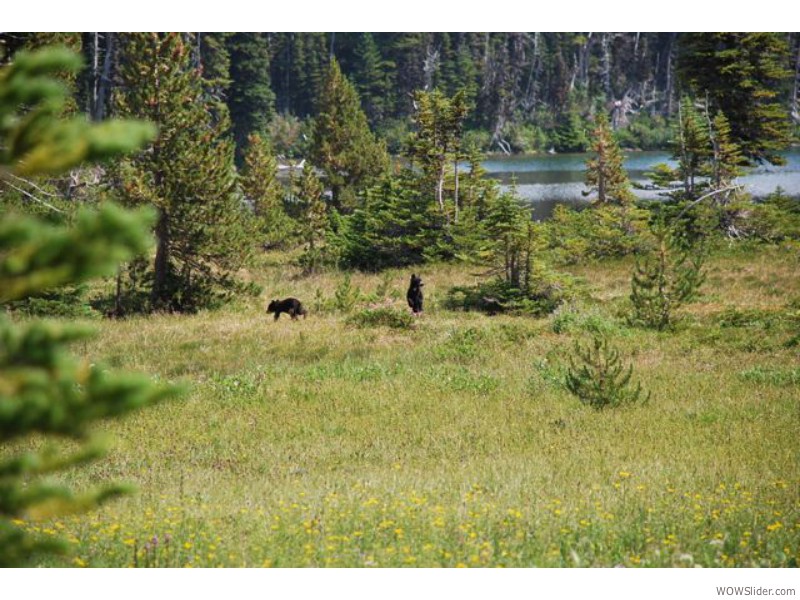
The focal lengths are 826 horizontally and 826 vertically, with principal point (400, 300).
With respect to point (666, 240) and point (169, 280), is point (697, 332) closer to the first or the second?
point (666, 240)

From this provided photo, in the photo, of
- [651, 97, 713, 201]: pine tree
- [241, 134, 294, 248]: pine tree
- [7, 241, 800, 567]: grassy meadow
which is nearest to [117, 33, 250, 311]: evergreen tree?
[7, 241, 800, 567]: grassy meadow

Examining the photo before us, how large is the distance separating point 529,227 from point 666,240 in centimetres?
529

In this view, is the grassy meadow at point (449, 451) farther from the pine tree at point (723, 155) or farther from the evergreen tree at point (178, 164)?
the pine tree at point (723, 155)

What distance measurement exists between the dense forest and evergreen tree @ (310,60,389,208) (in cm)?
1115

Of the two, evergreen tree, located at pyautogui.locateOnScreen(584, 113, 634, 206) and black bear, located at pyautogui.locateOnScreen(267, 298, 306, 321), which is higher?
evergreen tree, located at pyautogui.locateOnScreen(584, 113, 634, 206)

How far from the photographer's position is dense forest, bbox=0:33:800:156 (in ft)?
210

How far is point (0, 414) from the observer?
8.01 ft

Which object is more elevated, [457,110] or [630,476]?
[457,110]

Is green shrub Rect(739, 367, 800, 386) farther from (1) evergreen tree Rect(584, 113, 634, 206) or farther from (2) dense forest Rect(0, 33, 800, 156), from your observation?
(2) dense forest Rect(0, 33, 800, 156)

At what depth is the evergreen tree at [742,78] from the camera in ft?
107

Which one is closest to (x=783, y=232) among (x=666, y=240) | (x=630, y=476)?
(x=666, y=240)

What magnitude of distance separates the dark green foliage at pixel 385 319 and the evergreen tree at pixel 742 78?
17.8 m

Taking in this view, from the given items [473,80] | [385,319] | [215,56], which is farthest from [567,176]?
[385,319]

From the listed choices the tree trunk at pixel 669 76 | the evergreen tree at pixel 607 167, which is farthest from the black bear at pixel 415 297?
the tree trunk at pixel 669 76
